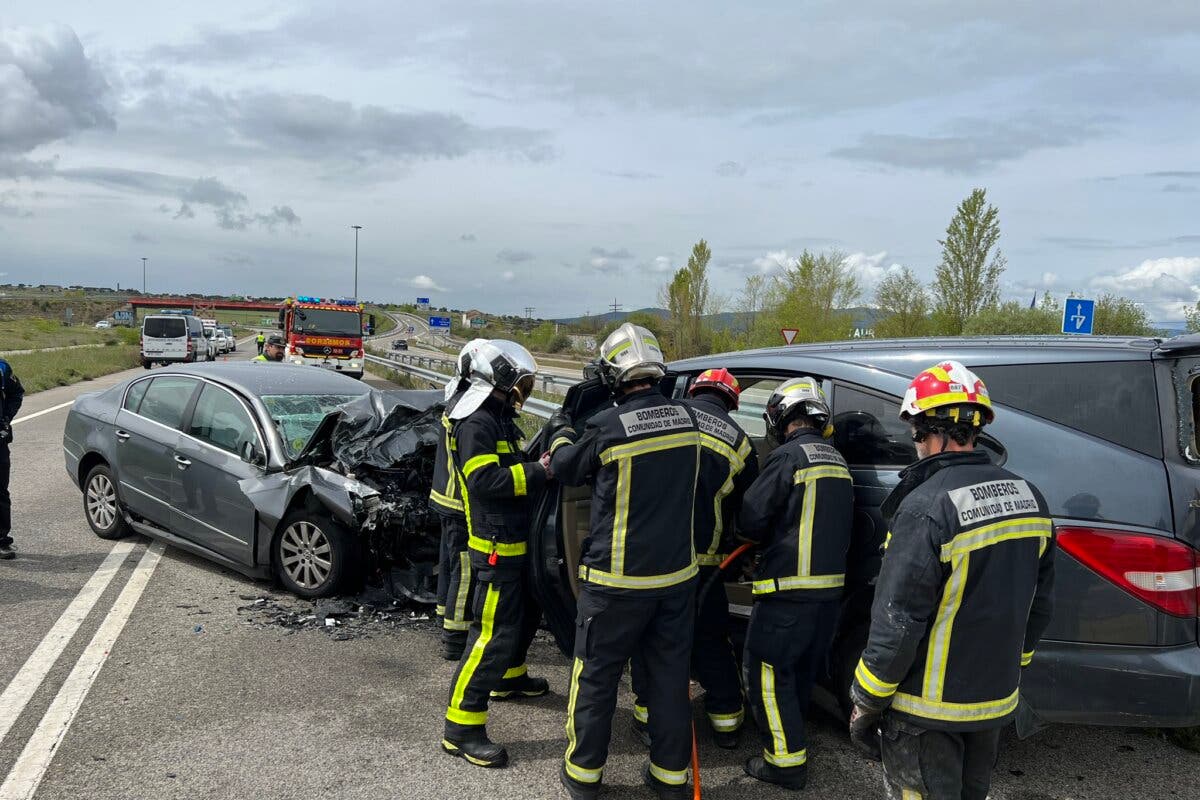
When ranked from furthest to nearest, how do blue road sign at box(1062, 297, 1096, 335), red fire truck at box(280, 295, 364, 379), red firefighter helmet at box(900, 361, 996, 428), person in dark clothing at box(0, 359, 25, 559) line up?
red fire truck at box(280, 295, 364, 379), blue road sign at box(1062, 297, 1096, 335), person in dark clothing at box(0, 359, 25, 559), red firefighter helmet at box(900, 361, 996, 428)

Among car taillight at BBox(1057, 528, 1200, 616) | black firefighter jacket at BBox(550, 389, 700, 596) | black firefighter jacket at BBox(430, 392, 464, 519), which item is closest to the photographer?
car taillight at BBox(1057, 528, 1200, 616)

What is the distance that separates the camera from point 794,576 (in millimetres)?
3508

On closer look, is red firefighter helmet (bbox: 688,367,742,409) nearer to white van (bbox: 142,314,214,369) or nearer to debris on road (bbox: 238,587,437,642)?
debris on road (bbox: 238,587,437,642)

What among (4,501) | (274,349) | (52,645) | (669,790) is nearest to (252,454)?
(52,645)

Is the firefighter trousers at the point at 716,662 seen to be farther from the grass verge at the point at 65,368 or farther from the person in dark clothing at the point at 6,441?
the grass verge at the point at 65,368

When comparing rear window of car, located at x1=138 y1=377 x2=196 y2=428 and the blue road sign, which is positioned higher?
the blue road sign

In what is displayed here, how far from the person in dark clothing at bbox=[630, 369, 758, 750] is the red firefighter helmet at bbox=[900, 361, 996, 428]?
3.91 feet

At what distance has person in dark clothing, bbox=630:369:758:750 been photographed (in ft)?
12.3

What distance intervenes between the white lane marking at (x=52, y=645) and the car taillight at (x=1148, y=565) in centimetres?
445

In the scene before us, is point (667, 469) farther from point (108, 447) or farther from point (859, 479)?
point (108, 447)

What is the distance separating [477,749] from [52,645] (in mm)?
2746

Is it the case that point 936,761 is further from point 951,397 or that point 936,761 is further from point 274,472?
point 274,472

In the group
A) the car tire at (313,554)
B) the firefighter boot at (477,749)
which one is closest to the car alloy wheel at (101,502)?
the car tire at (313,554)

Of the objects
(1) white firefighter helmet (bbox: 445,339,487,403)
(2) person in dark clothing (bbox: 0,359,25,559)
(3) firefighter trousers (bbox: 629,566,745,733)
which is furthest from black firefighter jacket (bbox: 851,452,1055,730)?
(2) person in dark clothing (bbox: 0,359,25,559)
